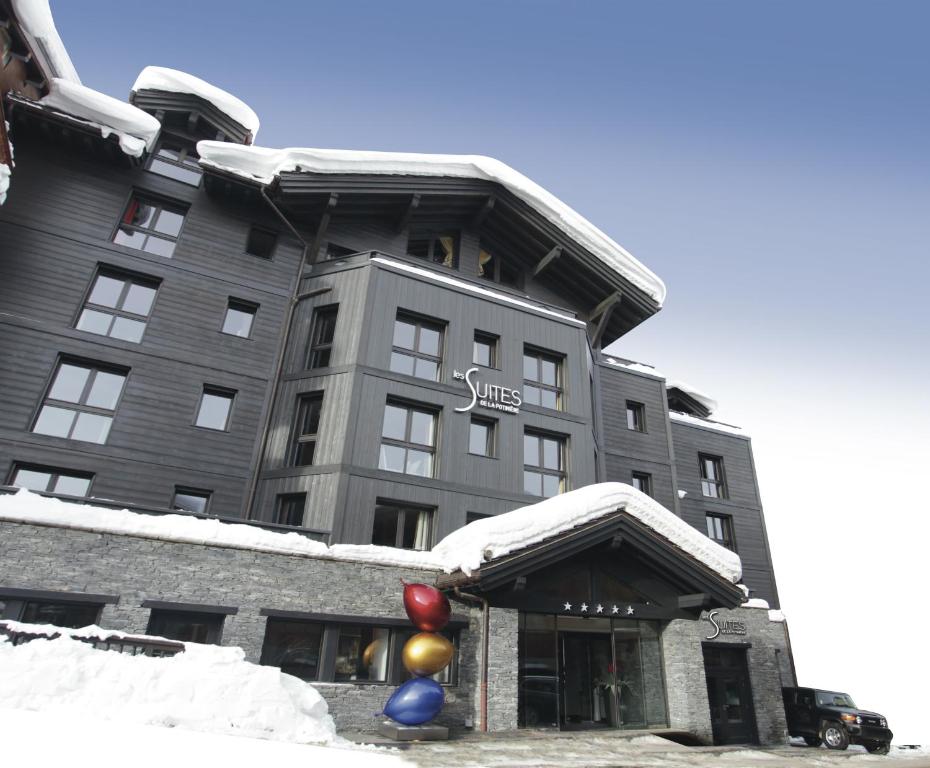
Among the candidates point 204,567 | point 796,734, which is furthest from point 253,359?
point 796,734

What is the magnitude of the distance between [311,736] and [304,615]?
4.33 meters

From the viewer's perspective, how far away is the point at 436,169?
22344mm

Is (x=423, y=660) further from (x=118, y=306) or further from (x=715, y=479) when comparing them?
(x=715, y=479)

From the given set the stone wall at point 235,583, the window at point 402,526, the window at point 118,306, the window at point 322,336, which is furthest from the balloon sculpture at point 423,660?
the window at point 118,306

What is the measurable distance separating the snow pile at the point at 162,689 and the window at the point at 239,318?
38.2 feet

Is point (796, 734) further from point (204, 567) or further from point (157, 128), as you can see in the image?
point (157, 128)

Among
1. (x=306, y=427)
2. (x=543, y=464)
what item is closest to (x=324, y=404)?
(x=306, y=427)

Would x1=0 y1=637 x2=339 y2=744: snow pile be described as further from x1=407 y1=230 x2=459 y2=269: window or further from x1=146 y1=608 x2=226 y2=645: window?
x1=407 y1=230 x2=459 y2=269: window

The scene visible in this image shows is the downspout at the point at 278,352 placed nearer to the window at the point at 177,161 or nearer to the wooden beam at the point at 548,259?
the window at the point at 177,161

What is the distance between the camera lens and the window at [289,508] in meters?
17.2

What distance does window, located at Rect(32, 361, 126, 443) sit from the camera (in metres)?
16.0

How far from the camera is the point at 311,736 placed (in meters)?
9.35

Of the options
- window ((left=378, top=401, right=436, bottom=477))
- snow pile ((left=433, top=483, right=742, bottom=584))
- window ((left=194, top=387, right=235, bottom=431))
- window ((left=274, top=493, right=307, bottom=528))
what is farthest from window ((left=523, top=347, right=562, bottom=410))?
window ((left=194, top=387, right=235, bottom=431))

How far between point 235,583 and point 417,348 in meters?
9.37
